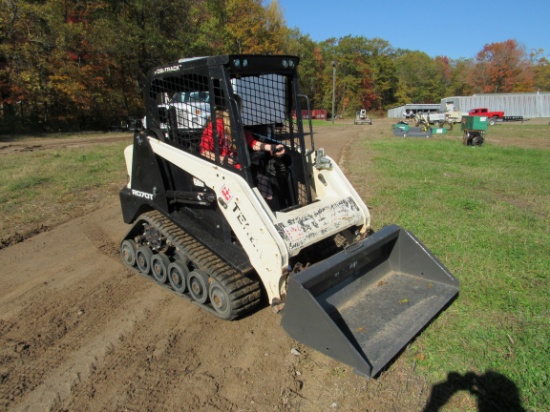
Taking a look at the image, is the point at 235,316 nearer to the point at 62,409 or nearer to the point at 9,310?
the point at 62,409

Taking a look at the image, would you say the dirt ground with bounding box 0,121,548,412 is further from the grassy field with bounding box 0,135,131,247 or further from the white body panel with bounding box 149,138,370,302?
the grassy field with bounding box 0,135,131,247

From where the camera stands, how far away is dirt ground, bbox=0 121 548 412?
2988 millimetres

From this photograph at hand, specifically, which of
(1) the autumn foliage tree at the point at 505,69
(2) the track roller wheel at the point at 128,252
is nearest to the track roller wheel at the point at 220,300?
(2) the track roller wheel at the point at 128,252

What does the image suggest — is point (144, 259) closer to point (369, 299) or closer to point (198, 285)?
point (198, 285)

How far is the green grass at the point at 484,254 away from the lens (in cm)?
325

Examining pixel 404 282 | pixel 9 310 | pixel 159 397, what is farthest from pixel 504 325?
pixel 9 310

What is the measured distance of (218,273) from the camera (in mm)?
3934

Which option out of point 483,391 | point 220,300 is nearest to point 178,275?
point 220,300

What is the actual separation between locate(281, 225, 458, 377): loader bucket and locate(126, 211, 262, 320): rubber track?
594 mm

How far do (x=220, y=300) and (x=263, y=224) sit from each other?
3.04ft

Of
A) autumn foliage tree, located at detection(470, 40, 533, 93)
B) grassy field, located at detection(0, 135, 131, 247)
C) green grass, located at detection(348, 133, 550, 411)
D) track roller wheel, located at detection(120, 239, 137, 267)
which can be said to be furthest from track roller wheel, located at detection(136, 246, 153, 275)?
autumn foliage tree, located at detection(470, 40, 533, 93)

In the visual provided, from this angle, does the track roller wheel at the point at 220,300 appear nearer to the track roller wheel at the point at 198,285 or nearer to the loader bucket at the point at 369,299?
the track roller wheel at the point at 198,285

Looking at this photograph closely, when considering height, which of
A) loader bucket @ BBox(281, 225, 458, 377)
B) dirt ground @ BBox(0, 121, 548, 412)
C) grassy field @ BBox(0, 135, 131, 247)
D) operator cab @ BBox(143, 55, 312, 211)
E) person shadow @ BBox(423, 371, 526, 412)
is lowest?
person shadow @ BBox(423, 371, 526, 412)

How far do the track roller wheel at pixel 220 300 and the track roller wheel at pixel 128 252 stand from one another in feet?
5.20
